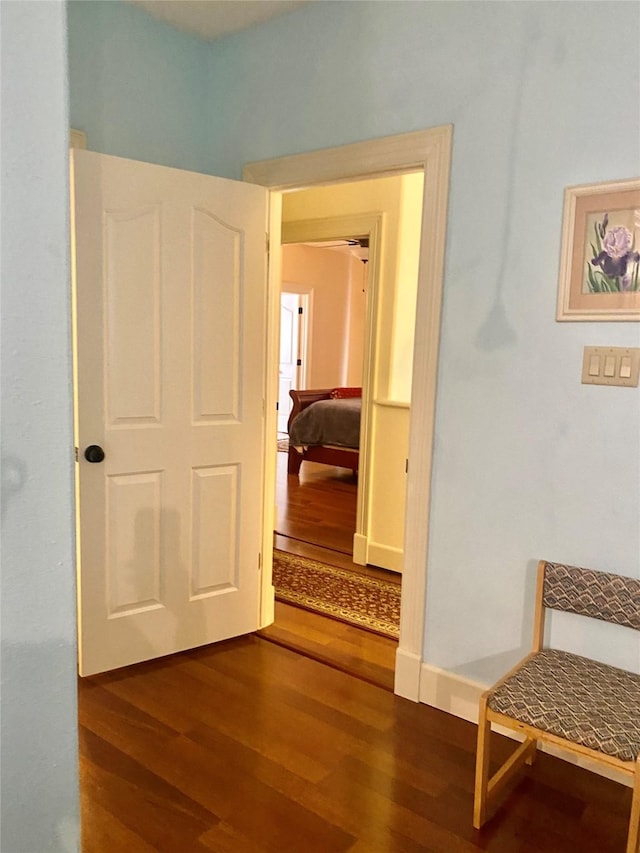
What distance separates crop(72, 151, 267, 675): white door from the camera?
8.34 ft

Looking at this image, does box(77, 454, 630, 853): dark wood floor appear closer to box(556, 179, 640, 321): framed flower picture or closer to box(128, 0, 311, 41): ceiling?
box(556, 179, 640, 321): framed flower picture

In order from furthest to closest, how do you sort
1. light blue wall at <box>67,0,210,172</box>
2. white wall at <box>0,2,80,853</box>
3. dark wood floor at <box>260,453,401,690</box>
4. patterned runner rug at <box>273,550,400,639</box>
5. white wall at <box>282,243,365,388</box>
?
white wall at <box>282,243,365,388</box>
patterned runner rug at <box>273,550,400,639</box>
dark wood floor at <box>260,453,401,690</box>
light blue wall at <box>67,0,210,172</box>
white wall at <box>0,2,80,853</box>

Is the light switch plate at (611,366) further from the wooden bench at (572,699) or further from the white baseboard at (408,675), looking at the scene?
the white baseboard at (408,675)

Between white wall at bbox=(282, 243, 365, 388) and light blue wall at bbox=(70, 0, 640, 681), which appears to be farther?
white wall at bbox=(282, 243, 365, 388)

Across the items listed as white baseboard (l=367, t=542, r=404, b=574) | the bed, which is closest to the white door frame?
white baseboard (l=367, t=542, r=404, b=574)

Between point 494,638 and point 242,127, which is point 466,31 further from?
point 494,638

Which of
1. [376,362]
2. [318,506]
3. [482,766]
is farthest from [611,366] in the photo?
[318,506]

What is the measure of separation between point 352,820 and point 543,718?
2.11 feet

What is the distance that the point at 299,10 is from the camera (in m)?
2.74

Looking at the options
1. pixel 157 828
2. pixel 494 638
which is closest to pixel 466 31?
pixel 494 638

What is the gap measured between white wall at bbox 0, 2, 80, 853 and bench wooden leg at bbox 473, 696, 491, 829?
1.28 metres

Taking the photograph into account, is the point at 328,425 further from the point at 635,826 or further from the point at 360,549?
the point at 635,826

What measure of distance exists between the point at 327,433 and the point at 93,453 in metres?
3.71

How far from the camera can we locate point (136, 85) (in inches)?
114
